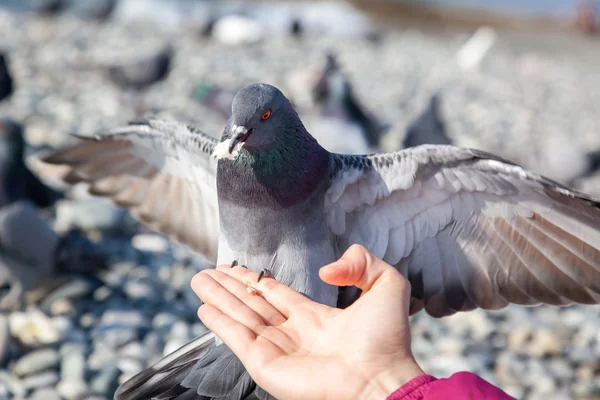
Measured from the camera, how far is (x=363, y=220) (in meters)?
3.38

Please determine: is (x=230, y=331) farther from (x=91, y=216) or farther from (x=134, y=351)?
(x=91, y=216)

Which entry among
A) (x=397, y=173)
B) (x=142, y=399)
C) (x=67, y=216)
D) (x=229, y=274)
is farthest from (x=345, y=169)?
(x=67, y=216)

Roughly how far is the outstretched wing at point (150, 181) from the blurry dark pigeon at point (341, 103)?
159 inches

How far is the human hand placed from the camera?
2209mm

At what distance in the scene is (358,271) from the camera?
235 centimetres

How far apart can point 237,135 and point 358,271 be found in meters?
0.83

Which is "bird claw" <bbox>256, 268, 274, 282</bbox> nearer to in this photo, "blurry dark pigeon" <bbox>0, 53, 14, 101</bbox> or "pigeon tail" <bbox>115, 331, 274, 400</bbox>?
"pigeon tail" <bbox>115, 331, 274, 400</bbox>

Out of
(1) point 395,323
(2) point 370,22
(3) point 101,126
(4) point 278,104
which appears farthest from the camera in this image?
(2) point 370,22

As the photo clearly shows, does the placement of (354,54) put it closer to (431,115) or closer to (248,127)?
(431,115)

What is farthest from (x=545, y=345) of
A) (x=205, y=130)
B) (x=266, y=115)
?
(x=205, y=130)

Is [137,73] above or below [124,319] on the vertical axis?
above

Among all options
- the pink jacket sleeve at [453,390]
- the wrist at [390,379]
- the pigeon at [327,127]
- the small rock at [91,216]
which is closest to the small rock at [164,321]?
the small rock at [91,216]

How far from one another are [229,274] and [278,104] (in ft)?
2.60

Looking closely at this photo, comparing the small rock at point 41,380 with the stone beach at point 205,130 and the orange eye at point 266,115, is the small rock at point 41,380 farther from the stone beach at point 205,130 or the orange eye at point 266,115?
the orange eye at point 266,115
